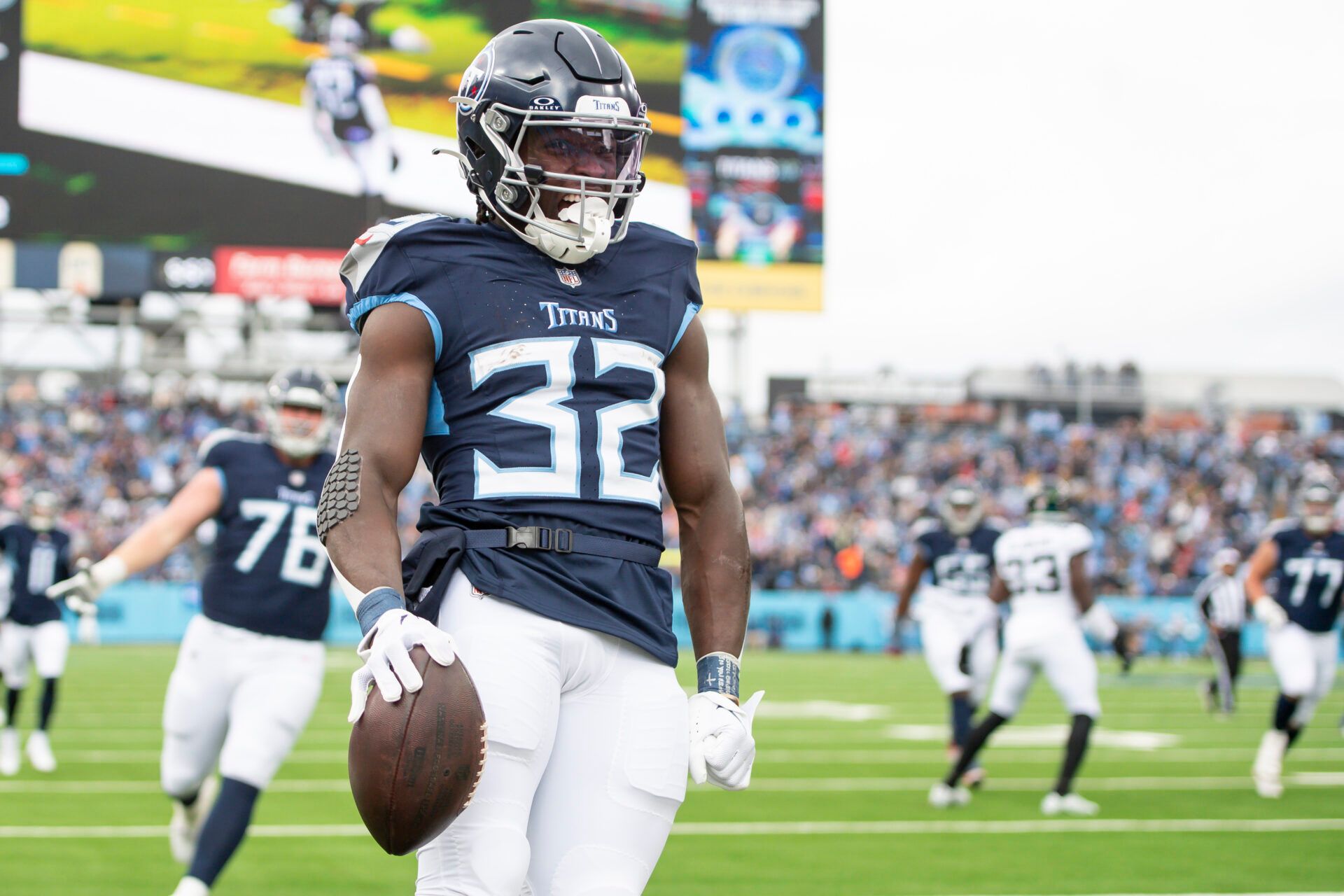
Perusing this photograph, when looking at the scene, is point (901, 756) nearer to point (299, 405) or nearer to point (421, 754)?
point (299, 405)

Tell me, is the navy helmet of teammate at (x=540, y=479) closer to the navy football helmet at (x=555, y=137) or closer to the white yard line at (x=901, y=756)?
the navy football helmet at (x=555, y=137)

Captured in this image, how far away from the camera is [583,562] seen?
254 centimetres

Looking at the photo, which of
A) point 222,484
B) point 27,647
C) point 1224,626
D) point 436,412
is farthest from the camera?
point 1224,626

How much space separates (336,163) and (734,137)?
5.58m

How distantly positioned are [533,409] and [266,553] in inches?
119

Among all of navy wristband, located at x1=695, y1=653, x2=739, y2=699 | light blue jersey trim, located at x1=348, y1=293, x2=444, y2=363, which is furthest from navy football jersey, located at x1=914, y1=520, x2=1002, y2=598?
light blue jersey trim, located at x1=348, y1=293, x2=444, y2=363

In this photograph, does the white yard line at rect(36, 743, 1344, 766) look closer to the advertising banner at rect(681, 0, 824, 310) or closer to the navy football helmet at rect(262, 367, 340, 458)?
the navy football helmet at rect(262, 367, 340, 458)

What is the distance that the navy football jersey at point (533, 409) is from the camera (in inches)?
99.3

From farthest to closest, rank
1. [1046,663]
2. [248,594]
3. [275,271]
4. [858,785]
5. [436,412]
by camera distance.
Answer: [275,271] → [858,785] → [1046,663] → [248,594] → [436,412]

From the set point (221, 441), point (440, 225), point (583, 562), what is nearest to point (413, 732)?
point (583, 562)

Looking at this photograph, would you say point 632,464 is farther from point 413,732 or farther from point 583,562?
point 413,732

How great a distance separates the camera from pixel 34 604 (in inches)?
399

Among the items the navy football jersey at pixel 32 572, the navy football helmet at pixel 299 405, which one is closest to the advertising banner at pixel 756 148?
the navy football jersey at pixel 32 572

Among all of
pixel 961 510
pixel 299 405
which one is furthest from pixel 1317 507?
pixel 299 405
